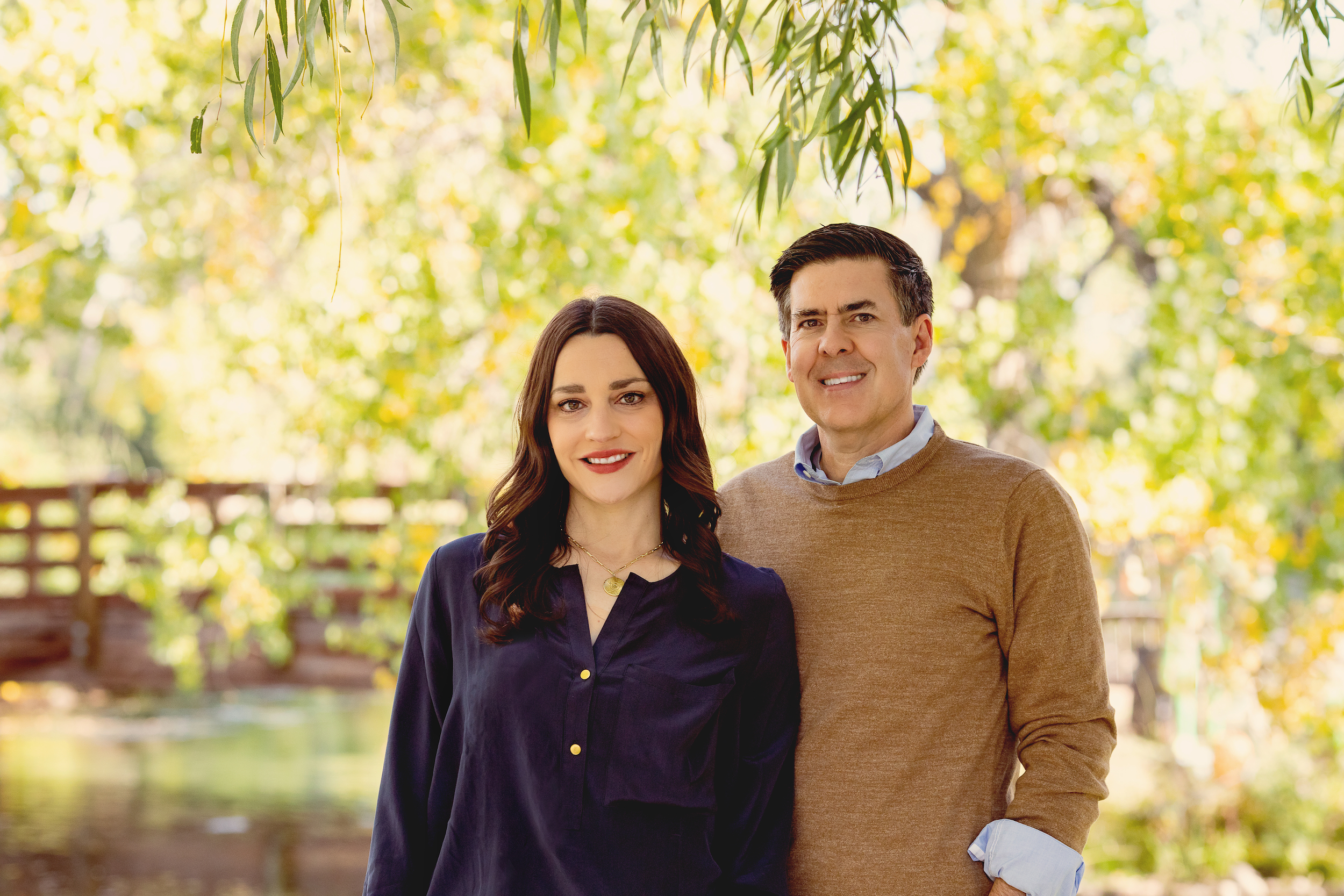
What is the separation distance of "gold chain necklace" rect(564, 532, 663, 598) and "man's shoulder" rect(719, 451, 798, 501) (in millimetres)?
288

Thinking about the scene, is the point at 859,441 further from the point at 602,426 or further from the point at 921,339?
the point at 602,426

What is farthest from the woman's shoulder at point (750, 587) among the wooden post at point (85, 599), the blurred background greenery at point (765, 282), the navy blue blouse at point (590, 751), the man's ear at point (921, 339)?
the wooden post at point (85, 599)

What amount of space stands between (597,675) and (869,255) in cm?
76

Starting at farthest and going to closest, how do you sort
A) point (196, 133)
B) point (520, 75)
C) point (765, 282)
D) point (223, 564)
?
1. point (223, 564)
2. point (765, 282)
3. point (520, 75)
4. point (196, 133)

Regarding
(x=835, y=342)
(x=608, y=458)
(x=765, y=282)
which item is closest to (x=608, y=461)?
(x=608, y=458)

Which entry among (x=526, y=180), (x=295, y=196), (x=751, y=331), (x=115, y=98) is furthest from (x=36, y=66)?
(x=751, y=331)

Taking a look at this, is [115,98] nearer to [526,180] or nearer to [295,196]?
[295,196]

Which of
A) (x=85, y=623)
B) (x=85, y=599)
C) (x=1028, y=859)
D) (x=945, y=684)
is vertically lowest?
(x=85, y=623)

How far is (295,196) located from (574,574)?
3.41 metres

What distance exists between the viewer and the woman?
165 cm

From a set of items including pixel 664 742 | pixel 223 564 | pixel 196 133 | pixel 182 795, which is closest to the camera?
pixel 196 133

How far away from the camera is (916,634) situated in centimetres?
178

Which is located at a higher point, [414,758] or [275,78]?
[275,78]

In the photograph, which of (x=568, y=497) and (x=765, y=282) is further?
(x=765, y=282)
